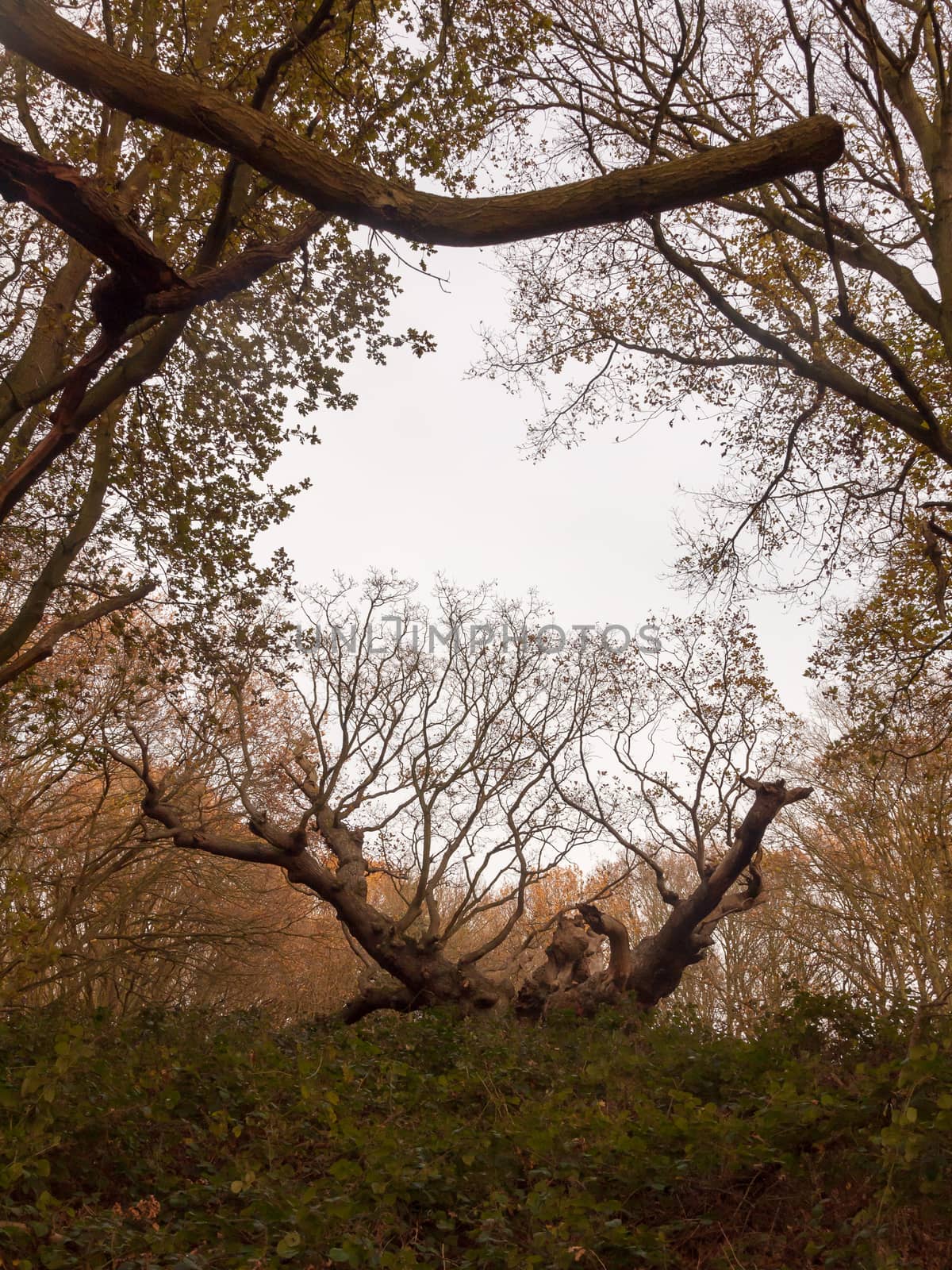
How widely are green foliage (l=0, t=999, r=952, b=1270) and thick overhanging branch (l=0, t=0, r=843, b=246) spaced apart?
4.02 m

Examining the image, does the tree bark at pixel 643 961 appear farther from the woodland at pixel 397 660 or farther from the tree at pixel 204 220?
the tree at pixel 204 220

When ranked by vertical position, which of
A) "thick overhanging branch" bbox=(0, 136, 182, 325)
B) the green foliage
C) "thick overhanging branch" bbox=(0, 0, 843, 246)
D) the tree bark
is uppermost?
"thick overhanging branch" bbox=(0, 0, 843, 246)

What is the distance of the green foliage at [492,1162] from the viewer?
3.50 m

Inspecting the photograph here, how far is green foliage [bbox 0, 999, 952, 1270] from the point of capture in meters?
3.50

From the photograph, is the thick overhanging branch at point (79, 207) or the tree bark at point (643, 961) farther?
the tree bark at point (643, 961)

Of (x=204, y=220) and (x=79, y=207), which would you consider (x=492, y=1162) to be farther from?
(x=204, y=220)

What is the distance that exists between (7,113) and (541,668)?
13.1 meters

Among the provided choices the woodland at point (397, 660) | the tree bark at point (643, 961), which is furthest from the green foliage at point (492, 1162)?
the tree bark at point (643, 961)

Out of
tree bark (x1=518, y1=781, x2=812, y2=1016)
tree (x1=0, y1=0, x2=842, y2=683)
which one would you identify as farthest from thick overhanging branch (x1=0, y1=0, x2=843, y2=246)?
tree bark (x1=518, y1=781, x2=812, y2=1016)

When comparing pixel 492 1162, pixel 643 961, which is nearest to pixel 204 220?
pixel 492 1162

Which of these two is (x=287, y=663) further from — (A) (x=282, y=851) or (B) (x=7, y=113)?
(B) (x=7, y=113)

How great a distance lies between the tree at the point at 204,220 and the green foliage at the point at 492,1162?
3362 millimetres

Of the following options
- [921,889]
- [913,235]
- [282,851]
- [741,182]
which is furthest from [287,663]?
[921,889]

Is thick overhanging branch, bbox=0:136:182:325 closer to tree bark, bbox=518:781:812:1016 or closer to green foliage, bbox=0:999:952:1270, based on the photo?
green foliage, bbox=0:999:952:1270
